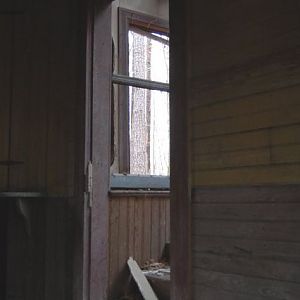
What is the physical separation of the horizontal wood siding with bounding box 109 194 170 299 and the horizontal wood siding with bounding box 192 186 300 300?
47.0 inches

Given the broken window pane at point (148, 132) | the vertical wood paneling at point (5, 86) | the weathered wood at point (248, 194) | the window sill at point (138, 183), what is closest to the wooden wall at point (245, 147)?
the weathered wood at point (248, 194)

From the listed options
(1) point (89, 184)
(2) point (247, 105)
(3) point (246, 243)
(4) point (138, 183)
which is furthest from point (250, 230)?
(4) point (138, 183)

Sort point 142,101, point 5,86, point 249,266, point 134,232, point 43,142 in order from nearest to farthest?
point 249,266 < point 43,142 < point 5,86 < point 134,232 < point 142,101

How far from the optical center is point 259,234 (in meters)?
1.56

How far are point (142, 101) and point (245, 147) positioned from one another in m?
2.56

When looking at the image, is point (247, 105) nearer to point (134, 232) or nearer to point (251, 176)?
point (251, 176)

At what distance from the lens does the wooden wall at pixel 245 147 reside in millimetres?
1484

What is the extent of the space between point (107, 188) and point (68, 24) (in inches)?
36.7

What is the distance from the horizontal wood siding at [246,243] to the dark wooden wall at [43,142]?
918mm

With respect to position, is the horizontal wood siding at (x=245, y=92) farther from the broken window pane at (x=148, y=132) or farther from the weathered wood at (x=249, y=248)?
the broken window pane at (x=148, y=132)

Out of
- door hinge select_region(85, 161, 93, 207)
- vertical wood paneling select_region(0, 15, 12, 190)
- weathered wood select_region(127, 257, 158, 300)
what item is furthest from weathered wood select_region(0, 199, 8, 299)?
weathered wood select_region(127, 257, 158, 300)

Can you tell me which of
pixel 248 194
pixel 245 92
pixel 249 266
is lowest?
pixel 249 266

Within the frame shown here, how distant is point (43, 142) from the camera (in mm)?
2750

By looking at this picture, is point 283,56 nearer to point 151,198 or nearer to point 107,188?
point 107,188
